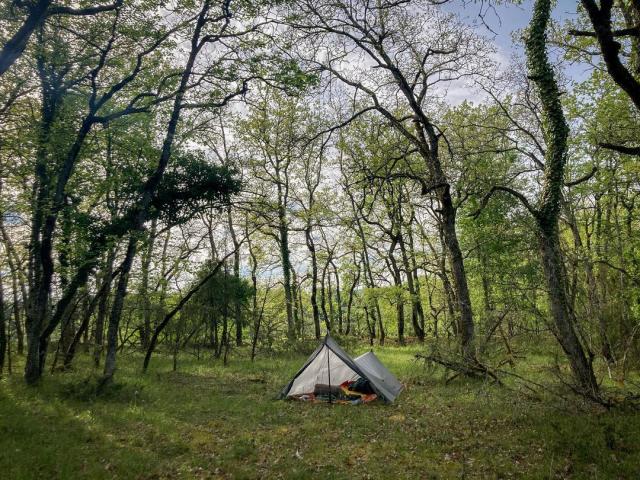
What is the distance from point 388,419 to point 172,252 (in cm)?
1666

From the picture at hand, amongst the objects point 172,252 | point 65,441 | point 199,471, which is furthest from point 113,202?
point 199,471

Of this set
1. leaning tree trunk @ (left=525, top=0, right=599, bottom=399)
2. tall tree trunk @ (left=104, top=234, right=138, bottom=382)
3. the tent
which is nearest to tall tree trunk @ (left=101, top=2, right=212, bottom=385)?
tall tree trunk @ (left=104, top=234, right=138, bottom=382)

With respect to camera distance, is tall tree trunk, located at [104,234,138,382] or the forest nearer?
the forest

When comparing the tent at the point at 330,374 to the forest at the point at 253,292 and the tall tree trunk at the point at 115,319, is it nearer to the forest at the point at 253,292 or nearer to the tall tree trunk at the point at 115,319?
the forest at the point at 253,292

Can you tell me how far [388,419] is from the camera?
31.2ft

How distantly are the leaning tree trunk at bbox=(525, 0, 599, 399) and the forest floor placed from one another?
3.65 feet

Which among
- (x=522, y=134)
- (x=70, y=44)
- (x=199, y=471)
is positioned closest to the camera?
(x=199, y=471)

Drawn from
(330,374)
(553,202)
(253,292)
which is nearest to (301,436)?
(330,374)

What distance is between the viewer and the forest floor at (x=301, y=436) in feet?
21.2

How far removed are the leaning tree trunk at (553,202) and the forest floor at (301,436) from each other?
111 cm

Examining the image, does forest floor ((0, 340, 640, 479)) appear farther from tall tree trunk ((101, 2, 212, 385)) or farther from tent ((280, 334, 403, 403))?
tall tree trunk ((101, 2, 212, 385))

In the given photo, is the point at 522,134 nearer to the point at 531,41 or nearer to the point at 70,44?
the point at 531,41

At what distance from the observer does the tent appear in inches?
473

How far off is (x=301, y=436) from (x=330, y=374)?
4010 mm
